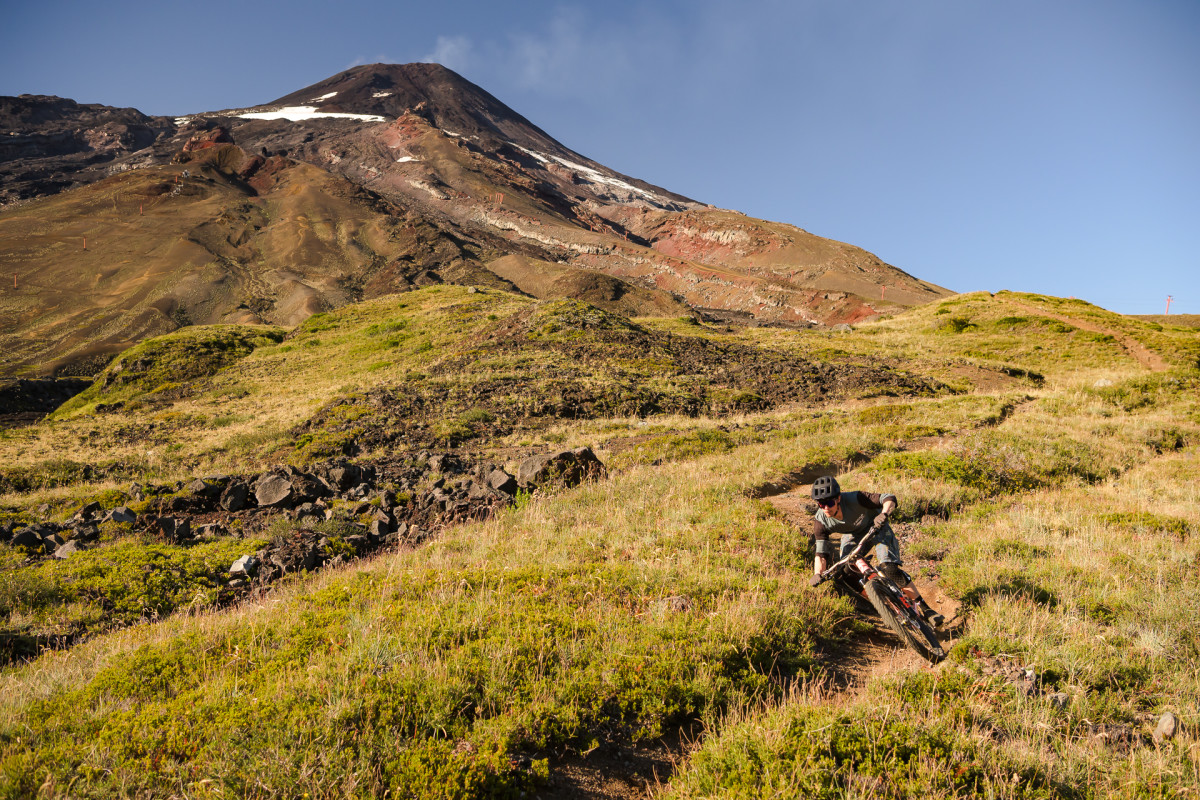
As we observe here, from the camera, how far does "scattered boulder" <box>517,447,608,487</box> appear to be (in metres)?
12.6

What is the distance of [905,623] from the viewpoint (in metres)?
5.48

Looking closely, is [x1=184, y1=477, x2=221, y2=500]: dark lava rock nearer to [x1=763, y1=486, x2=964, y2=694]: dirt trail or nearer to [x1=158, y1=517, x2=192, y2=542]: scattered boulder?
[x1=158, y1=517, x2=192, y2=542]: scattered boulder

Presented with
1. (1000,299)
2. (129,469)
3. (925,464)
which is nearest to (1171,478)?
(925,464)

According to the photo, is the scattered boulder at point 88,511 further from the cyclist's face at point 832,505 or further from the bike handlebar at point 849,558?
the cyclist's face at point 832,505

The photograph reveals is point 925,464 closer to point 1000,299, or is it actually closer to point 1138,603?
point 1138,603

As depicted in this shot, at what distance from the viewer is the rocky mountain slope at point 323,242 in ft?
228

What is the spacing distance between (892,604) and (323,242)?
3924 inches

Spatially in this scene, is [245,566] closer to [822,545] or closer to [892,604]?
[822,545]

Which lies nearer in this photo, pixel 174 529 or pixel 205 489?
pixel 174 529

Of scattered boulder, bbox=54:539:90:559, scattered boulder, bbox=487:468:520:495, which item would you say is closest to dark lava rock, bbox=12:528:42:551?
scattered boulder, bbox=54:539:90:559

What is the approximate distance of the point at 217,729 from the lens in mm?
3701

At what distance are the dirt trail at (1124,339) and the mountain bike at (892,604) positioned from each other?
106ft

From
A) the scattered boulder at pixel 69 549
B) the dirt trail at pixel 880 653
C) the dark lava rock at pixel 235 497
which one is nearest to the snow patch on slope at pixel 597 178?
the dark lava rock at pixel 235 497

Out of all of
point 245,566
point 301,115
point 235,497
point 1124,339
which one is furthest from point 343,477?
point 301,115
